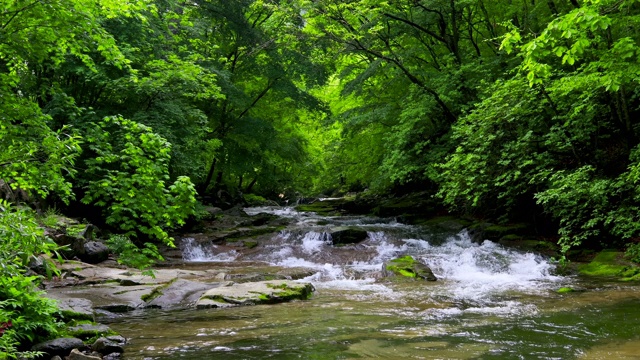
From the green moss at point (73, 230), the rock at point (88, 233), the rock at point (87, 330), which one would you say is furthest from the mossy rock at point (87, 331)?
A: the rock at point (88, 233)

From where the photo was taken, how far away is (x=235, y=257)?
15500mm

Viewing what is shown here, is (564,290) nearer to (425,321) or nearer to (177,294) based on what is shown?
(425,321)

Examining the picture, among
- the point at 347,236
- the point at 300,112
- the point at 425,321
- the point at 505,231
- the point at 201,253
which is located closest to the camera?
the point at 425,321

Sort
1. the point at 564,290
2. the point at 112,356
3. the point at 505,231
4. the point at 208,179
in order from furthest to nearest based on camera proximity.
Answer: the point at 208,179, the point at 505,231, the point at 564,290, the point at 112,356

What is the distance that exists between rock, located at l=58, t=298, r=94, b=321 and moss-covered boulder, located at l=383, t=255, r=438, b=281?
712 cm

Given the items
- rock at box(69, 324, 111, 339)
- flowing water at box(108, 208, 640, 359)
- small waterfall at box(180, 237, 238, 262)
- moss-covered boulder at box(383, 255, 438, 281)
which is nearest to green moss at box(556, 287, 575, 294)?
flowing water at box(108, 208, 640, 359)

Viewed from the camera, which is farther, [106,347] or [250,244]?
[250,244]

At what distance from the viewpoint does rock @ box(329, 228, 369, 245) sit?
16328 millimetres

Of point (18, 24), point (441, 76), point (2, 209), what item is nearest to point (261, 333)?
point (2, 209)

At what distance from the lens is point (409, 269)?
11.9 meters

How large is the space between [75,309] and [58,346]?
1621 mm

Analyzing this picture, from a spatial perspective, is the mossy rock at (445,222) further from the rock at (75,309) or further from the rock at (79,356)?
the rock at (79,356)

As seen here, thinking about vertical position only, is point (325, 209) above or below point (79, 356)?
above

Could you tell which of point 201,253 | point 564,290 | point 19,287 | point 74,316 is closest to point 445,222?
point 564,290
